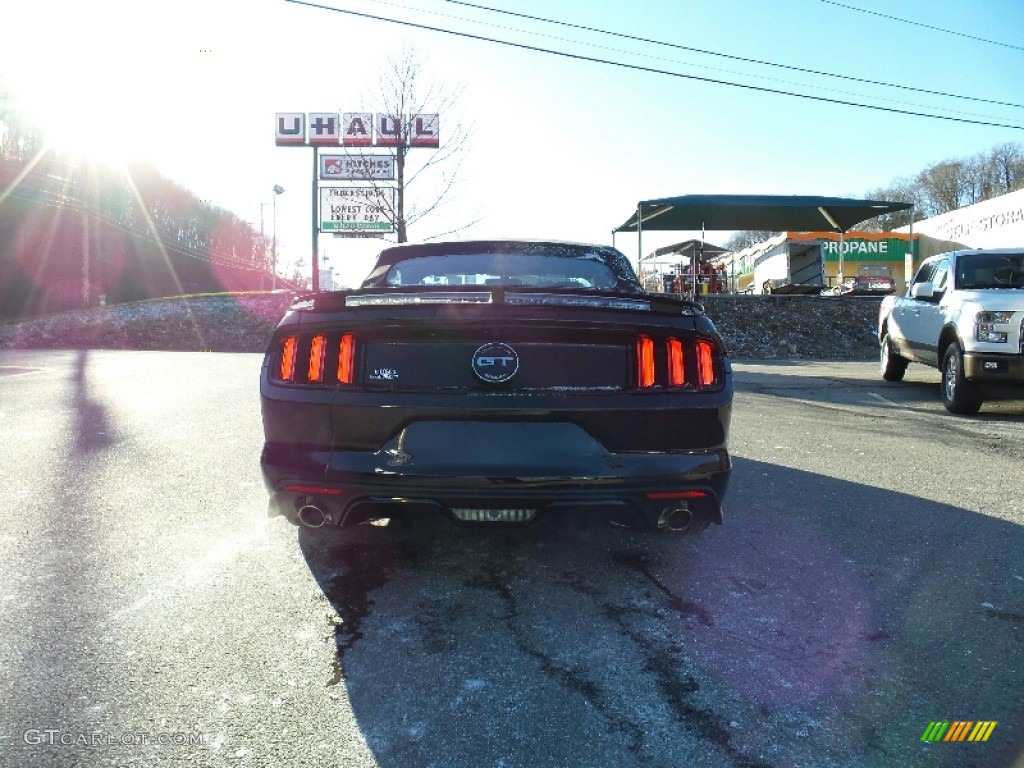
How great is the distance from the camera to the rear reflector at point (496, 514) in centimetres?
258

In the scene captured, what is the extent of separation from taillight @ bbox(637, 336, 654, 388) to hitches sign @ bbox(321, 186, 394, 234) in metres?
22.2

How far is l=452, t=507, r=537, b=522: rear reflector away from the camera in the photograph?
258 centimetres

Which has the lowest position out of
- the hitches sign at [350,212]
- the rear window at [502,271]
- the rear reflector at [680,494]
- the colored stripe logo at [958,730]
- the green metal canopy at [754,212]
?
the colored stripe logo at [958,730]

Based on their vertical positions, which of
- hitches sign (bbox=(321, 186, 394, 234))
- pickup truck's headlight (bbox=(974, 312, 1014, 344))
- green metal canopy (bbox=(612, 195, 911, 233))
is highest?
hitches sign (bbox=(321, 186, 394, 234))

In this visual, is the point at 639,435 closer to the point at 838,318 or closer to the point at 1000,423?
the point at 1000,423

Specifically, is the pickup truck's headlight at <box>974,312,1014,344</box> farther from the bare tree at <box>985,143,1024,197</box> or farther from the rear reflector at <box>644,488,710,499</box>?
the bare tree at <box>985,143,1024,197</box>

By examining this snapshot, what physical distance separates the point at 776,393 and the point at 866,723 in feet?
26.0

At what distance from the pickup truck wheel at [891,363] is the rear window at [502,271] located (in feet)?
25.8

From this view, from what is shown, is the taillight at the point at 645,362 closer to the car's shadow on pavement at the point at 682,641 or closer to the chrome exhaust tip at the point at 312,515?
the car's shadow on pavement at the point at 682,641

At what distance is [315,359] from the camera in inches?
108

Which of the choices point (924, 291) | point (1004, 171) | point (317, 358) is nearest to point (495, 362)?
point (317, 358)

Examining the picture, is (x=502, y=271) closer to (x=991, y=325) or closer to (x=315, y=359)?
(x=315, y=359)

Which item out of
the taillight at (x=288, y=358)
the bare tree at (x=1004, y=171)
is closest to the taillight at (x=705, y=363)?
the taillight at (x=288, y=358)

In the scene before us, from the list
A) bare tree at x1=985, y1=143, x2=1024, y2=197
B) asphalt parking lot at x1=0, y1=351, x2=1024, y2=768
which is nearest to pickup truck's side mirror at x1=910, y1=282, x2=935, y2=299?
asphalt parking lot at x1=0, y1=351, x2=1024, y2=768
